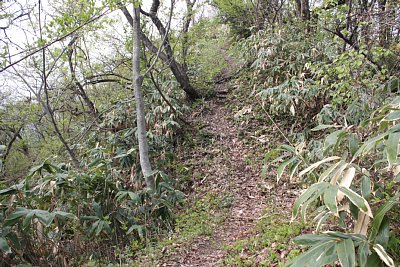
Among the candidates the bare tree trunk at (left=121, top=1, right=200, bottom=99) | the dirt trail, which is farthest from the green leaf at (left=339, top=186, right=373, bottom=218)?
the bare tree trunk at (left=121, top=1, right=200, bottom=99)

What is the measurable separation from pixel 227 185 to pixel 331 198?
4049 mm

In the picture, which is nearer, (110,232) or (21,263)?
(21,263)

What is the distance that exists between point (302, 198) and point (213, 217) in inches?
123

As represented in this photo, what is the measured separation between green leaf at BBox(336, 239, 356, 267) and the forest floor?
1.48m

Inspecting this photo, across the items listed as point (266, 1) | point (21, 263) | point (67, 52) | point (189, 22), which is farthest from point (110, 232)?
point (266, 1)

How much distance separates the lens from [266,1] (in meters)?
8.79

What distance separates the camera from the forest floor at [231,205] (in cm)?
331

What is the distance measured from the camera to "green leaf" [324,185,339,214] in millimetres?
1387

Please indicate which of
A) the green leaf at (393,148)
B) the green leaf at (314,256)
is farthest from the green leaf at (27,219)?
Result: the green leaf at (393,148)

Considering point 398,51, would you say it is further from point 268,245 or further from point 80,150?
point 80,150

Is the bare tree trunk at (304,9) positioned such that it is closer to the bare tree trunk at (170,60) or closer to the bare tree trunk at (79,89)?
the bare tree trunk at (170,60)

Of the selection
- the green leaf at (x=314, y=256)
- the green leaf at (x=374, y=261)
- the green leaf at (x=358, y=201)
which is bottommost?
the green leaf at (x=374, y=261)

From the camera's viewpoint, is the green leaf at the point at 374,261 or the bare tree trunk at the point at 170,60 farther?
the bare tree trunk at the point at 170,60

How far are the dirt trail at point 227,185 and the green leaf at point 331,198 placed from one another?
214 centimetres
